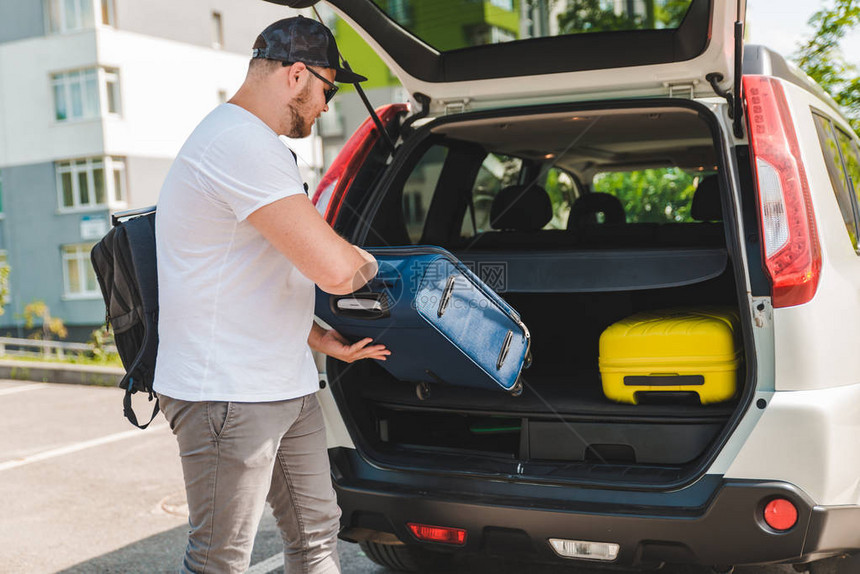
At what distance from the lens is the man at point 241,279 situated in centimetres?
211

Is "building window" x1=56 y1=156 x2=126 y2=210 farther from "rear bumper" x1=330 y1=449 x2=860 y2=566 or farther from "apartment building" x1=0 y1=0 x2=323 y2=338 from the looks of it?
"rear bumper" x1=330 y1=449 x2=860 y2=566

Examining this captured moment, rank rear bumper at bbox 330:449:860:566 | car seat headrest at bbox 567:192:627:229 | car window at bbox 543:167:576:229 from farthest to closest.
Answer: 1. car window at bbox 543:167:576:229
2. car seat headrest at bbox 567:192:627:229
3. rear bumper at bbox 330:449:860:566

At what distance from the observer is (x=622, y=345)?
9.21 ft

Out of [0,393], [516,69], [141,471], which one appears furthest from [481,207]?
[0,393]

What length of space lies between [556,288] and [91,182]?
2515cm

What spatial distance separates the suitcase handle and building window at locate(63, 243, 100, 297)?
85.9 ft

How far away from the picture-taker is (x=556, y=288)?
3273mm

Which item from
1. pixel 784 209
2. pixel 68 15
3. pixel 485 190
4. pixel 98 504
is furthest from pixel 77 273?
pixel 784 209

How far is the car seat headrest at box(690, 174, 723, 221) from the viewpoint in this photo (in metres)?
3.77

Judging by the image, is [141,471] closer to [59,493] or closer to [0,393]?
[59,493]

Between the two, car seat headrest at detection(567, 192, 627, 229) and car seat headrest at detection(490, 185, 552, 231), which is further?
car seat headrest at detection(567, 192, 627, 229)

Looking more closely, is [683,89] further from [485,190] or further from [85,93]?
[85,93]

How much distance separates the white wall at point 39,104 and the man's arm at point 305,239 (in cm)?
2549

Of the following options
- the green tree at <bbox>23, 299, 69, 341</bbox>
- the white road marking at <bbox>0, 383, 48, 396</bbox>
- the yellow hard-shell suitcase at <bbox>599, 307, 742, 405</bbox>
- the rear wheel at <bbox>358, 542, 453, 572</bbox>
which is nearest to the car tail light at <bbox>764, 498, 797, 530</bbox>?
the yellow hard-shell suitcase at <bbox>599, 307, 742, 405</bbox>
